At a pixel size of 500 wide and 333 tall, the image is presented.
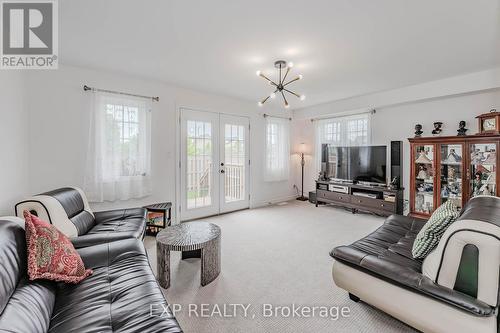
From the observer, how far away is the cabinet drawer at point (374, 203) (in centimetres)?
418

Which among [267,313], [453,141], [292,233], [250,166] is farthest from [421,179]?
[267,313]

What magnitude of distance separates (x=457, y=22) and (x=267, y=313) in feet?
9.87

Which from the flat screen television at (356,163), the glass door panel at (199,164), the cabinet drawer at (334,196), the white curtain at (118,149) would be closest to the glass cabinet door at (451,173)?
the flat screen television at (356,163)

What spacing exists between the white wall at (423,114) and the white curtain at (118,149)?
385cm

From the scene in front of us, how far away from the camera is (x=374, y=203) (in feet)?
14.4

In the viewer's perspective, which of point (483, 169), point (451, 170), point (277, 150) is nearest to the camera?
point (483, 169)

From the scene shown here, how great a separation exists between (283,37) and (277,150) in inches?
139

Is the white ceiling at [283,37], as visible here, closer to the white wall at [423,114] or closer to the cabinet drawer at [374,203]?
the white wall at [423,114]

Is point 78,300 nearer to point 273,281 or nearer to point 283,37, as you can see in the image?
point 273,281

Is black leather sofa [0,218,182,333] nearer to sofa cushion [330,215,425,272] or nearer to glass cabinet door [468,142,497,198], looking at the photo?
sofa cushion [330,215,425,272]

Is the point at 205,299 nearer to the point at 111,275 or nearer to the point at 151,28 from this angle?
the point at 111,275

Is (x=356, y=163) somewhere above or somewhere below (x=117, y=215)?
above

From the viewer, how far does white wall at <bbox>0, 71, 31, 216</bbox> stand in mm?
2225

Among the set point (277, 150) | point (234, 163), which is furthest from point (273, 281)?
point (277, 150)
